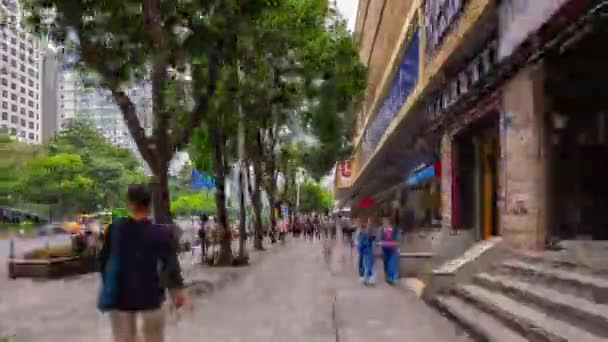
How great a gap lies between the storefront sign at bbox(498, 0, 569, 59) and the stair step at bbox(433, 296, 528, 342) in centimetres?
446

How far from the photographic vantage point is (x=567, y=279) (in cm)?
870

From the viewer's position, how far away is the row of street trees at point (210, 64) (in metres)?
14.7

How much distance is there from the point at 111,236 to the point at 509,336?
5089mm

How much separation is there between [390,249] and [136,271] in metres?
12.2

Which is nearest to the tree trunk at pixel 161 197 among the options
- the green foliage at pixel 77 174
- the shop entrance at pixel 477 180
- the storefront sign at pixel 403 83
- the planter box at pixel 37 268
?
the planter box at pixel 37 268

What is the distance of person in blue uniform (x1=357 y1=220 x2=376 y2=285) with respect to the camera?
1681 cm

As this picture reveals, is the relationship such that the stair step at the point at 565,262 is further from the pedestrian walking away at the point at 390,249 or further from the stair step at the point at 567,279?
the pedestrian walking away at the point at 390,249

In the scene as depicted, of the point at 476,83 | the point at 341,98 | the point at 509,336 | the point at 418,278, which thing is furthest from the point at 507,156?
the point at 341,98

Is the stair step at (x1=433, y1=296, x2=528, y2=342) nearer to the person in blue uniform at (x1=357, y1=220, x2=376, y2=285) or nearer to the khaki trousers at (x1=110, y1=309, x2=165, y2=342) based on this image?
the khaki trousers at (x1=110, y1=309, x2=165, y2=342)

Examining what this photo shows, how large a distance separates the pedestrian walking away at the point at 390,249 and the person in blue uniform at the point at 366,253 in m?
0.36

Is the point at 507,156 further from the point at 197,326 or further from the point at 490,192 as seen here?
the point at 197,326

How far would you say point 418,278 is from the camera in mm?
17516

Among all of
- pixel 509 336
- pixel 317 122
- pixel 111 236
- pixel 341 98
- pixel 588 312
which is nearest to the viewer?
pixel 111 236

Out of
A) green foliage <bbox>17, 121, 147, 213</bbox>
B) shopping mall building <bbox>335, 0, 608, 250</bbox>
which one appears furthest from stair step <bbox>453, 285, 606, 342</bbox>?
green foliage <bbox>17, 121, 147, 213</bbox>
